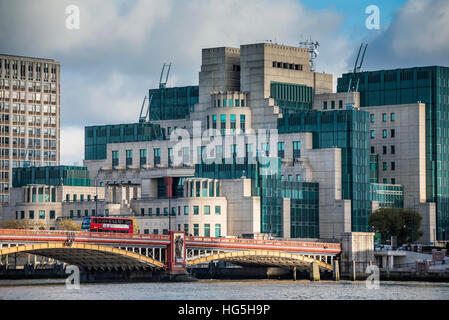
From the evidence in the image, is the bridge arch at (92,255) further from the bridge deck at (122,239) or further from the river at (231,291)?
Result: the river at (231,291)

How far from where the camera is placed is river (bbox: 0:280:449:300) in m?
162

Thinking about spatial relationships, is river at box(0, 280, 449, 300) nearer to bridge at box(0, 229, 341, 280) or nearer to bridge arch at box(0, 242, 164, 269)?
bridge arch at box(0, 242, 164, 269)

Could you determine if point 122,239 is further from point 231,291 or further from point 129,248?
point 231,291

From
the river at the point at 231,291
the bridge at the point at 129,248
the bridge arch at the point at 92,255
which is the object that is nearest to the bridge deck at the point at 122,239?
the bridge at the point at 129,248

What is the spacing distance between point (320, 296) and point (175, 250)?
33992 millimetres

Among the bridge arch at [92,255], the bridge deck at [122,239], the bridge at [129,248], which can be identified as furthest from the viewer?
the bridge arch at [92,255]

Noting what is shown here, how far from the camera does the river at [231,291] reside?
162375 millimetres

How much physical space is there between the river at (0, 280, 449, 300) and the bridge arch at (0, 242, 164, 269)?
3.79 meters

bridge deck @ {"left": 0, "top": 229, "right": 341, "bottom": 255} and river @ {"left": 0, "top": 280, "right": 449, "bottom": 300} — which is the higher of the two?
bridge deck @ {"left": 0, "top": 229, "right": 341, "bottom": 255}

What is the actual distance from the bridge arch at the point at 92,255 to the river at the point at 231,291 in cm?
379

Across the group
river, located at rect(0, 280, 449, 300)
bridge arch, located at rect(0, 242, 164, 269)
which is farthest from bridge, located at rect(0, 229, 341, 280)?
river, located at rect(0, 280, 449, 300)
